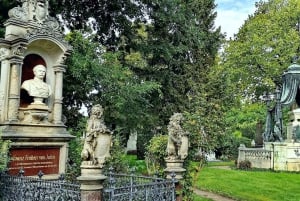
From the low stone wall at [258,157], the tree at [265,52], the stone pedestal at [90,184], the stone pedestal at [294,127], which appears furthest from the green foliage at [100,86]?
the tree at [265,52]

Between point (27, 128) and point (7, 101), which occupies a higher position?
point (7, 101)

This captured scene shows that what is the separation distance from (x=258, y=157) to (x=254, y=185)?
803cm

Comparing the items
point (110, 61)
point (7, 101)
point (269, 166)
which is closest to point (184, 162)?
point (7, 101)

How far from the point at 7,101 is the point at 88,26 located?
10196mm

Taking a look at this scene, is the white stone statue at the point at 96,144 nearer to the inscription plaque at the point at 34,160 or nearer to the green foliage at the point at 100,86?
the inscription plaque at the point at 34,160

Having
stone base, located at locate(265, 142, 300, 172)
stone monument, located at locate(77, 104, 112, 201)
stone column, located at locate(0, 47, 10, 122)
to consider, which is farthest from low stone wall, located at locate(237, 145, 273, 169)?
stone monument, located at locate(77, 104, 112, 201)

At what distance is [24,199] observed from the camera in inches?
323

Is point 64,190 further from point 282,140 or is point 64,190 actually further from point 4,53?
point 282,140

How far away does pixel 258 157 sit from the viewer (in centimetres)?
2445

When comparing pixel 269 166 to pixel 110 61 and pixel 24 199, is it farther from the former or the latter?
pixel 24 199

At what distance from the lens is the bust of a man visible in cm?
1109

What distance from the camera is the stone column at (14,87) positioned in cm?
1058

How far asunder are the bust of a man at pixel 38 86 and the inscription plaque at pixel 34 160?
56.2 inches

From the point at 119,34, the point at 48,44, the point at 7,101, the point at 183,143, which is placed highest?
the point at 119,34
